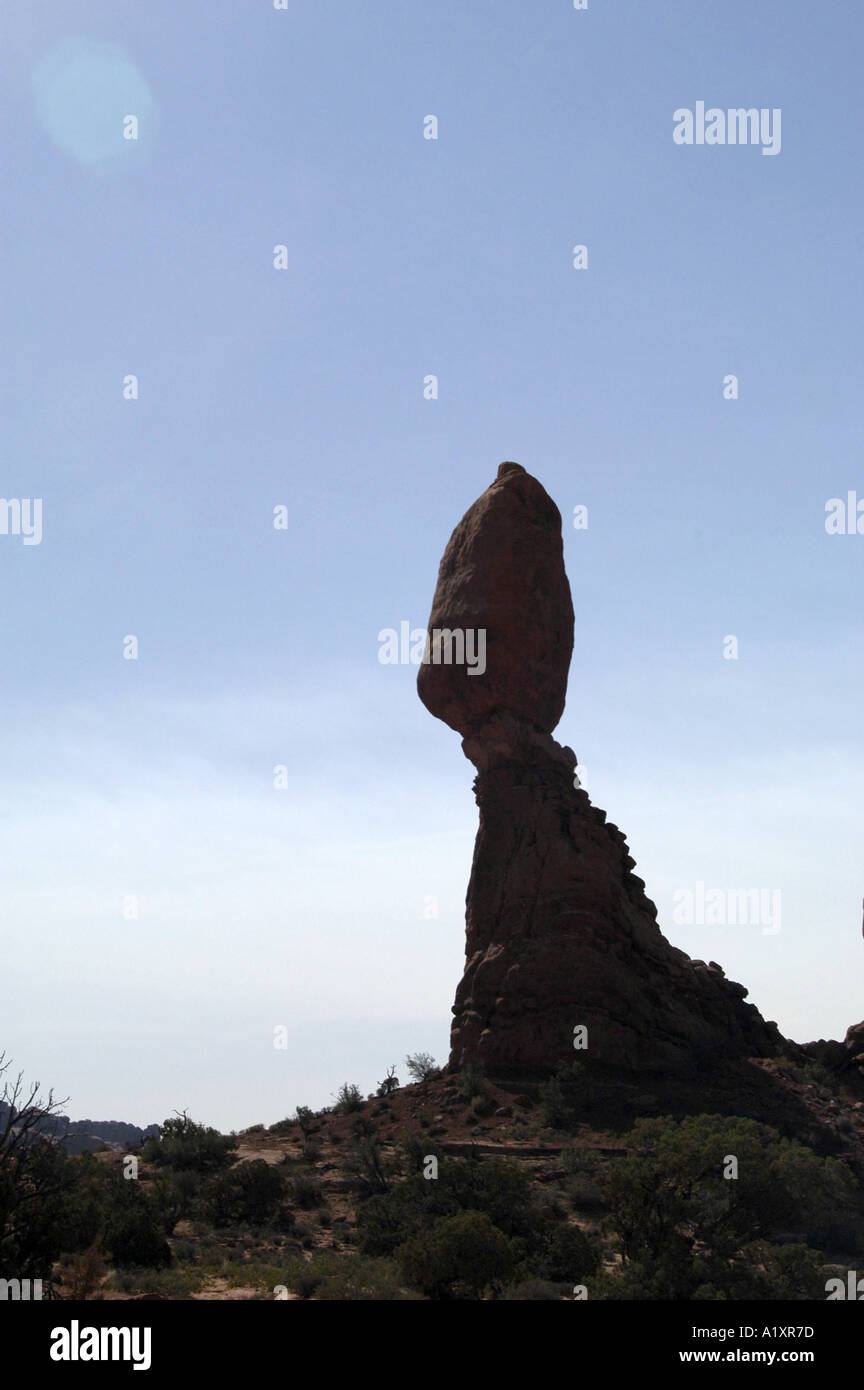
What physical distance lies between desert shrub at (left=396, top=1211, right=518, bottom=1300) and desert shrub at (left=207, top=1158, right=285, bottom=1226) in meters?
7.86

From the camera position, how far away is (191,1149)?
29078 mm

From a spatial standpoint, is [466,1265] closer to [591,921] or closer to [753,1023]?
[591,921]

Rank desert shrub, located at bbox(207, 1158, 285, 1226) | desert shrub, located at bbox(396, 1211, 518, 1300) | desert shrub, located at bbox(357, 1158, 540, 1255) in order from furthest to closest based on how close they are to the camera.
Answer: desert shrub, located at bbox(207, 1158, 285, 1226)
desert shrub, located at bbox(357, 1158, 540, 1255)
desert shrub, located at bbox(396, 1211, 518, 1300)

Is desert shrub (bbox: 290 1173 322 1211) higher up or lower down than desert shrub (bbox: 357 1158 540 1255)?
lower down

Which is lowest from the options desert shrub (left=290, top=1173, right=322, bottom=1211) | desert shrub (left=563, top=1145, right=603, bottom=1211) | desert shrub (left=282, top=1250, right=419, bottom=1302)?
desert shrub (left=290, top=1173, right=322, bottom=1211)

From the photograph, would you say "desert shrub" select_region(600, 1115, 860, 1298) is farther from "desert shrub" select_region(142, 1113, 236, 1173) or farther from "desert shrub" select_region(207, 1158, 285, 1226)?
"desert shrub" select_region(142, 1113, 236, 1173)

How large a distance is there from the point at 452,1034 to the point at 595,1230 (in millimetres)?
12285

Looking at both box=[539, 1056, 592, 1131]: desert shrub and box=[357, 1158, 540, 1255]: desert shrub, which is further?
box=[539, 1056, 592, 1131]: desert shrub

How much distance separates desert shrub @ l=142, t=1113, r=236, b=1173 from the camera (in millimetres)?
28859

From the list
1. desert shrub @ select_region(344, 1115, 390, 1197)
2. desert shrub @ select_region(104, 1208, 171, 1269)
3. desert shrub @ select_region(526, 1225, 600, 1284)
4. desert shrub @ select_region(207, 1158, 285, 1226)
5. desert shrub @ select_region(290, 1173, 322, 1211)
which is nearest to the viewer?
desert shrub @ select_region(526, 1225, 600, 1284)

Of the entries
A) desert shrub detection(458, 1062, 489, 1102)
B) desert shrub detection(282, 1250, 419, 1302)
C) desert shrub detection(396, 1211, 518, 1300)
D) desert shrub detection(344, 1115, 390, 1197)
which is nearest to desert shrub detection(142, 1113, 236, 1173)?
desert shrub detection(344, 1115, 390, 1197)

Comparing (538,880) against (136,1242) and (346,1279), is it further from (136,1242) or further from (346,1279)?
(346,1279)
